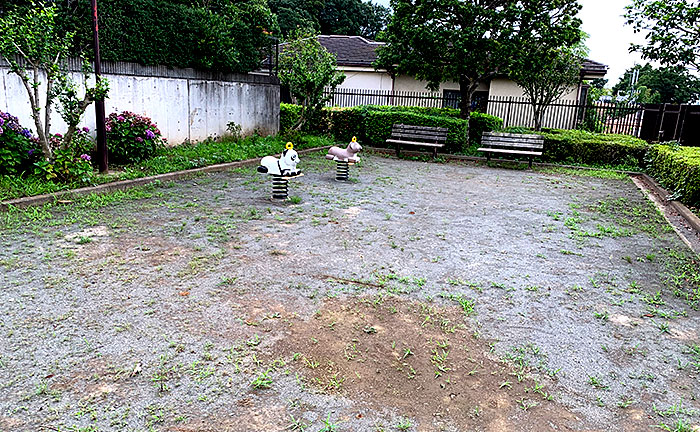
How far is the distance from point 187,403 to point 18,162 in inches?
238

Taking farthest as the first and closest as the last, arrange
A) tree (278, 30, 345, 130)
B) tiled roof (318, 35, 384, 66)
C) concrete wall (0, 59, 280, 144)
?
tiled roof (318, 35, 384, 66) < tree (278, 30, 345, 130) < concrete wall (0, 59, 280, 144)

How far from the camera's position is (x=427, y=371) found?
3.10 meters

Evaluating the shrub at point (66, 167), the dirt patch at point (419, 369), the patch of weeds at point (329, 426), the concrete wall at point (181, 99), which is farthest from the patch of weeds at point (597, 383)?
the concrete wall at point (181, 99)

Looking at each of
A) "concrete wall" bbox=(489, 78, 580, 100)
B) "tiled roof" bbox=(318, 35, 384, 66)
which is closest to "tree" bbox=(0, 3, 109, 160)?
"tiled roof" bbox=(318, 35, 384, 66)

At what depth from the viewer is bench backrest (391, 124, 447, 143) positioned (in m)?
14.0

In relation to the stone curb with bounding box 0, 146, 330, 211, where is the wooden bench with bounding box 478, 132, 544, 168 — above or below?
above

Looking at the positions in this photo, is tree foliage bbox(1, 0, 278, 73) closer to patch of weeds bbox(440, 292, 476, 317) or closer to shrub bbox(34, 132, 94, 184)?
shrub bbox(34, 132, 94, 184)

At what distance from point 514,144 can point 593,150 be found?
2.26 meters

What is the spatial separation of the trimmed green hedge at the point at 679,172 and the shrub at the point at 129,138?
9.09 meters

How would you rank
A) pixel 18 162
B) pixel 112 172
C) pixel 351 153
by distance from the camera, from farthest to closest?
pixel 351 153 → pixel 112 172 → pixel 18 162

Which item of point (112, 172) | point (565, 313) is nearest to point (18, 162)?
point (112, 172)

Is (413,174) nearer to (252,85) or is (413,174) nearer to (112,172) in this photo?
(252,85)

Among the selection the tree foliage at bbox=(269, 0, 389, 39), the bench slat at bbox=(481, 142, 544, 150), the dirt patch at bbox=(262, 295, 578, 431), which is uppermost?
the tree foliage at bbox=(269, 0, 389, 39)

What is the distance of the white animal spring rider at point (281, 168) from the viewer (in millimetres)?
7281
